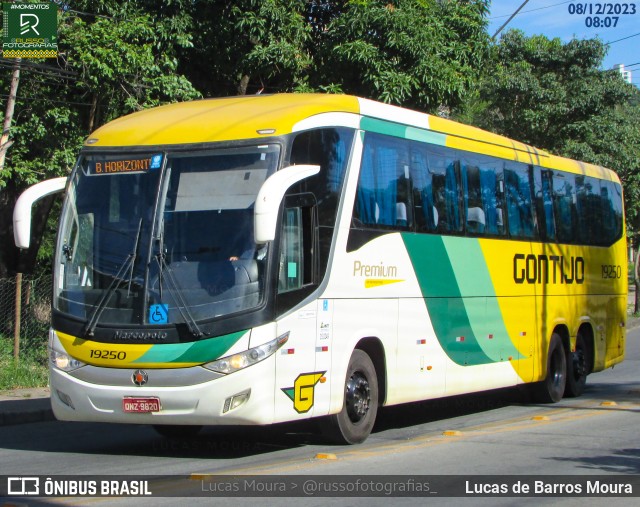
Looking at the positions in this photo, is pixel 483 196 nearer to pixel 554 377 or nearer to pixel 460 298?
pixel 460 298

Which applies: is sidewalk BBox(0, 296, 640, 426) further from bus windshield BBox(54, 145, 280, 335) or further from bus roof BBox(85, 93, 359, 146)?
bus roof BBox(85, 93, 359, 146)

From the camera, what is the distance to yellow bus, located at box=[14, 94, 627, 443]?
9.34 m

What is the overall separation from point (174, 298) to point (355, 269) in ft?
7.53

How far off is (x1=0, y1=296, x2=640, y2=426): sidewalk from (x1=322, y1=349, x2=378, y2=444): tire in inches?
192

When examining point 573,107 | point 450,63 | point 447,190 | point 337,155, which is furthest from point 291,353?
point 573,107

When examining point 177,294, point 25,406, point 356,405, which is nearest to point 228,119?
point 177,294

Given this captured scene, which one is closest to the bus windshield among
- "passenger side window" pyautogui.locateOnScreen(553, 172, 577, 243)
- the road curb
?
the road curb

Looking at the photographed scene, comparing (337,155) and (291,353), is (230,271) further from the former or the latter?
(337,155)

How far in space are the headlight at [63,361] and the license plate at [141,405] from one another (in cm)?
66

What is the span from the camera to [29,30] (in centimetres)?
1711

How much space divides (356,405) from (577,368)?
724cm

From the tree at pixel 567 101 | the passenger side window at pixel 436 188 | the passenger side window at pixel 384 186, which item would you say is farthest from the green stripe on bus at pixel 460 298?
the tree at pixel 567 101

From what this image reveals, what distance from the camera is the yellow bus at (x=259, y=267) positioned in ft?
30.6

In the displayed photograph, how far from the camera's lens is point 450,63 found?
19.7 metres
